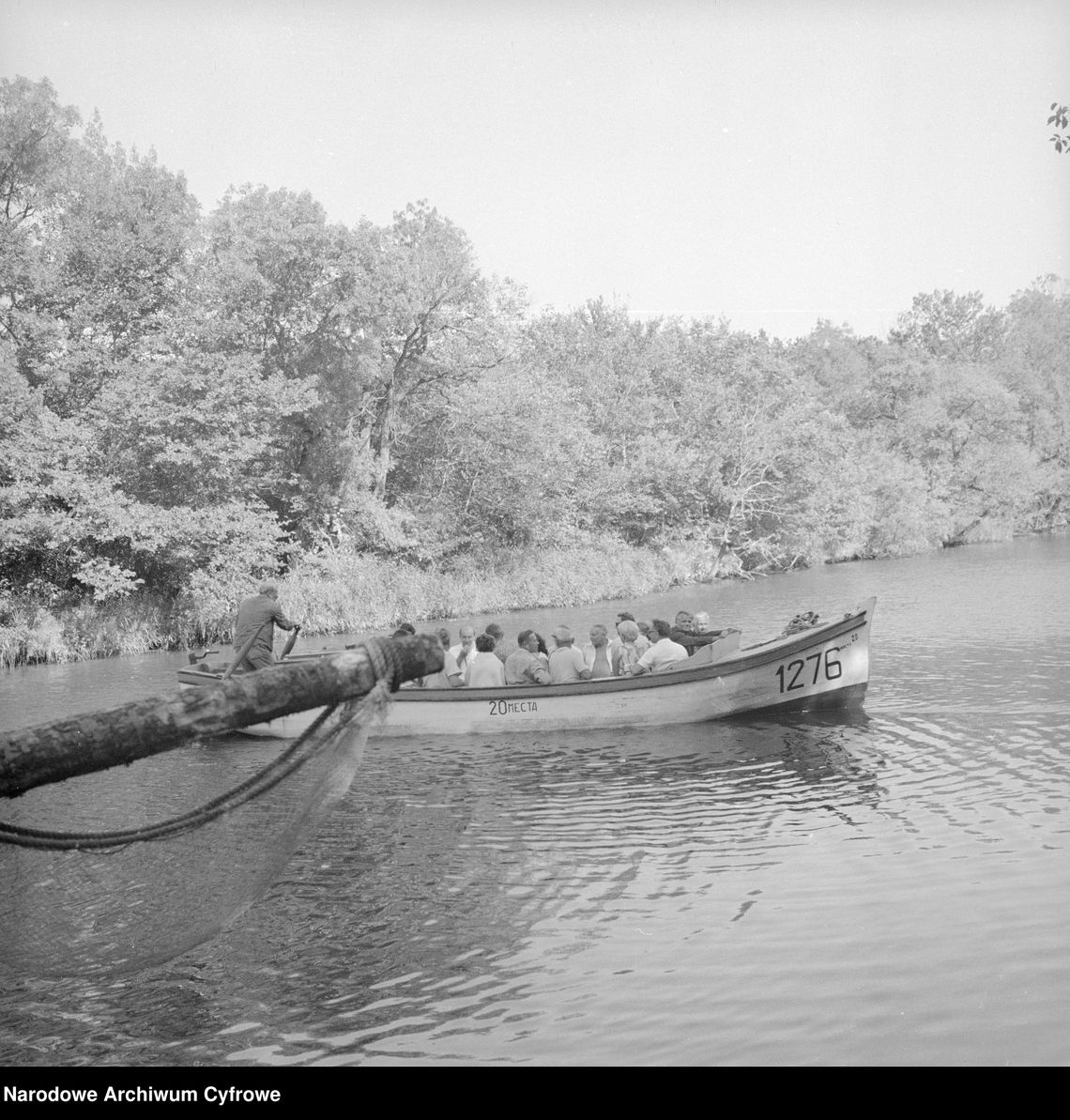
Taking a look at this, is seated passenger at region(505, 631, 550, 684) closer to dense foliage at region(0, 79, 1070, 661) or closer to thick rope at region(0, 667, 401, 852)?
thick rope at region(0, 667, 401, 852)

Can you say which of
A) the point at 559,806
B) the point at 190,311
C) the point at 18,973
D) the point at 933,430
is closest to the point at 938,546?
the point at 933,430

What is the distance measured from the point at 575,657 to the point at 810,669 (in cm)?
256

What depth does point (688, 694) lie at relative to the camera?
38.6 ft

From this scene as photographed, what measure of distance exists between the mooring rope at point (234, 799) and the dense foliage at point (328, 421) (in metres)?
19.7

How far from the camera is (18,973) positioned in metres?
5.98

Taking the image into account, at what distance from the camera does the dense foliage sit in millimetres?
23688

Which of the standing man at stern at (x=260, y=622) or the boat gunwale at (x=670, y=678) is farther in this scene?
the boat gunwale at (x=670, y=678)

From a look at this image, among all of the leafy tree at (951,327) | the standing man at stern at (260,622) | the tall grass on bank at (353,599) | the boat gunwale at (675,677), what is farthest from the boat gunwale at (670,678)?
the leafy tree at (951,327)

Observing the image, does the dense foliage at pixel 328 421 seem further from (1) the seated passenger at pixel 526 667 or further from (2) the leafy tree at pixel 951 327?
(2) the leafy tree at pixel 951 327

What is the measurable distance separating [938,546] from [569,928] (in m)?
41.5

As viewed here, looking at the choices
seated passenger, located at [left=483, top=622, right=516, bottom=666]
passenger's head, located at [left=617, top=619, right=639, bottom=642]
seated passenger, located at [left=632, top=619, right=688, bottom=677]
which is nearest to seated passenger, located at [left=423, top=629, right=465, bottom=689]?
seated passenger, located at [left=483, top=622, right=516, bottom=666]

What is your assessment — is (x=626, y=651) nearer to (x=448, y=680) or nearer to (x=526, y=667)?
(x=526, y=667)

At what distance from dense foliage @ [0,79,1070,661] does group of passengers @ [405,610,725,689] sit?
12.6m

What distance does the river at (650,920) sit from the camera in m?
4.85
